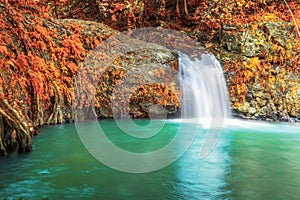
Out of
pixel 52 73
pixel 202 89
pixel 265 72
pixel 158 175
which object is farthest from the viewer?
pixel 265 72

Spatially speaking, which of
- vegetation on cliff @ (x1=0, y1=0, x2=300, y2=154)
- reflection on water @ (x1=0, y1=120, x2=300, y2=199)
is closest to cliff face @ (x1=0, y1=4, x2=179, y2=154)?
vegetation on cliff @ (x1=0, y1=0, x2=300, y2=154)

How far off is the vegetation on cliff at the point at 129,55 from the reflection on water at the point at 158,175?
0.68 m

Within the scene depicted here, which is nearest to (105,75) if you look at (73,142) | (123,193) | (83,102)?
(83,102)

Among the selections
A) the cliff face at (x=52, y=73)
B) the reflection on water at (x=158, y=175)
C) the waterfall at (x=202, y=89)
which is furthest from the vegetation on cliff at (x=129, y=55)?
the reflection on water at (x=158, y=175)

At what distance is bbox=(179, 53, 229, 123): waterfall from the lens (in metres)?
9.62

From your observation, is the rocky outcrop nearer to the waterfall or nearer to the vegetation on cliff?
the vegetation on cliff

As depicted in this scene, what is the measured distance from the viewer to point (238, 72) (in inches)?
391

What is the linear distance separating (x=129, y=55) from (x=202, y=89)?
245 cm

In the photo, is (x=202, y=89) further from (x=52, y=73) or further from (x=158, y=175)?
(x=158, y=175)

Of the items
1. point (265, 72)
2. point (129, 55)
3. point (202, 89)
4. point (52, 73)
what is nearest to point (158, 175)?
point (52, 73)

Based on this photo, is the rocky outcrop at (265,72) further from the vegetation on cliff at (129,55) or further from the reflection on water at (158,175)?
the reflection on water at (158,175)

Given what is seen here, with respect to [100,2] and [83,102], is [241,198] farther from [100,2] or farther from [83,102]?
[100,2]

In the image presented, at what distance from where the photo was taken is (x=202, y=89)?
9.80 m

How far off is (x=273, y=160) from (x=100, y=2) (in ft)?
33.3
